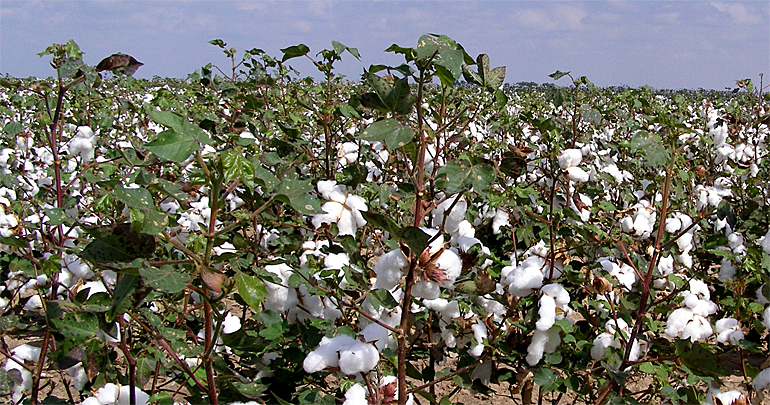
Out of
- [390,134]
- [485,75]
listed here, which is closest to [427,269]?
[390,134]

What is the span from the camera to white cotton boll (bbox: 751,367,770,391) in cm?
138

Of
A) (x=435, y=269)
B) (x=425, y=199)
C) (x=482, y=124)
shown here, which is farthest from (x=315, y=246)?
(x=482, y=124)

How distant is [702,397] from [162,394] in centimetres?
129

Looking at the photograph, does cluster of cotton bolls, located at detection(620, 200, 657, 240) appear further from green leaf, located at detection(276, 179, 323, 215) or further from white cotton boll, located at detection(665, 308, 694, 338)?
green leaf, located at detection(276, 179, 323, 215)

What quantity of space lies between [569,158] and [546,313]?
58cm

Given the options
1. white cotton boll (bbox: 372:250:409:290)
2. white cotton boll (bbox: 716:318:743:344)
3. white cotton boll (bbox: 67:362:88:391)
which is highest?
white cotton boll (bbox: 372:250:409:290)

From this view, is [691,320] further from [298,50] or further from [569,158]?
[298,50]

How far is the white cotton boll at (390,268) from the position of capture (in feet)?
4.04

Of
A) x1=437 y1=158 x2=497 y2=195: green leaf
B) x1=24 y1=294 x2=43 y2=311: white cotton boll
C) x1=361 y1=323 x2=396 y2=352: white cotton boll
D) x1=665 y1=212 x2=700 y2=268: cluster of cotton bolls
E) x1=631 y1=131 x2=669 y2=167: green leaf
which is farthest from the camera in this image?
x1=665 y1=212 x2=700 y2=268: cluster of cotton bolls

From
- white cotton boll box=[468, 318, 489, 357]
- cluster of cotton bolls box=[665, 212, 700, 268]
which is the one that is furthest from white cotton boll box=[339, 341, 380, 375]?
cluster of cotton bolls box=[665, 212, 700, 268]

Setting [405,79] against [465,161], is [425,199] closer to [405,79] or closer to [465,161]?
[465,161]

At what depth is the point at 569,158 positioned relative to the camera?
1.89m

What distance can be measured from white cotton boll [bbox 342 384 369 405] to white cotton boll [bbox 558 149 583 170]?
1.06 m

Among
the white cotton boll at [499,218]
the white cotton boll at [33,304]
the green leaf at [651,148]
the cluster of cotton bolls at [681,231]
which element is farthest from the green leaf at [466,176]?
the white cotton boll at [33,304]
